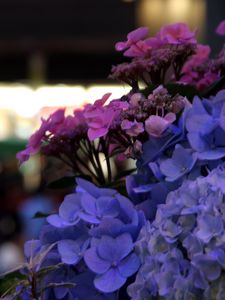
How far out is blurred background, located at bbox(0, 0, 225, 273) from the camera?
7.23m

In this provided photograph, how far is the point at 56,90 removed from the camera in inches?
335

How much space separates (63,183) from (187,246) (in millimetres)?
397

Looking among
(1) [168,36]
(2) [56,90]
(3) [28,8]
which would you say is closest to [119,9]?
(3) [28,8]

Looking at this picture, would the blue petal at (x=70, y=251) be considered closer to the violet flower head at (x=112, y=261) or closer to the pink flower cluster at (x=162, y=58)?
the violet flower head at (x=112, y=261)

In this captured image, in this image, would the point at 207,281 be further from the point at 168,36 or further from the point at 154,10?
the point at 154,10

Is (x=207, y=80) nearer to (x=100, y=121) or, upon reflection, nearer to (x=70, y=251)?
(x=100, y=121)

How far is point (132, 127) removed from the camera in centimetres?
92

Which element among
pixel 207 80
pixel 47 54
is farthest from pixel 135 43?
pixel 47 54

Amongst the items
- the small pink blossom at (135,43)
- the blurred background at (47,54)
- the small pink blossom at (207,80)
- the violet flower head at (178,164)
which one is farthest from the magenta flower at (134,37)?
the blurred background at (47,54)

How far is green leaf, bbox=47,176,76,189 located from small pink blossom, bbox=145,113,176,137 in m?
0.24

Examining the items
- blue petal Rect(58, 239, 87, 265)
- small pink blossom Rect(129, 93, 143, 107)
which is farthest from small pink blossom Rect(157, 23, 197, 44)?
blue petal Rect(58, 239, 87, 265)

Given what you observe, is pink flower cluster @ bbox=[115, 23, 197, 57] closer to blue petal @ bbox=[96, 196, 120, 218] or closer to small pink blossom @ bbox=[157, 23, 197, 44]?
small pink blossom @ bbox=[157, 23, 197, 44]

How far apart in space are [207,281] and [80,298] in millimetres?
197

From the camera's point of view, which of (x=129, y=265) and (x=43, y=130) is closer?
(x=129, y=265)
